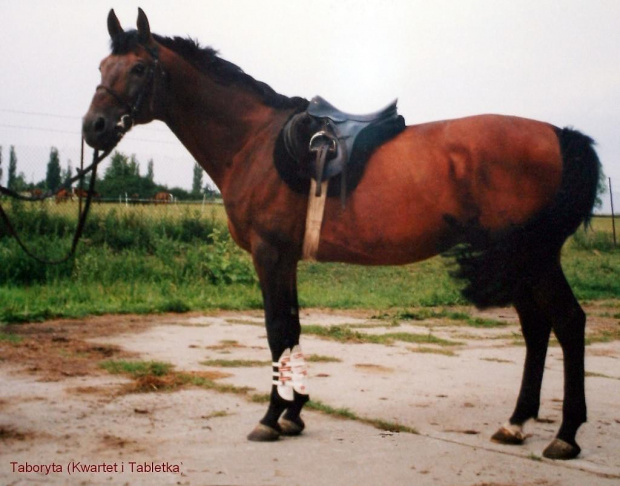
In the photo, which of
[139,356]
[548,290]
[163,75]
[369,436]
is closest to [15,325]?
[139,356]

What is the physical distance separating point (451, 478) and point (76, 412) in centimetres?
238

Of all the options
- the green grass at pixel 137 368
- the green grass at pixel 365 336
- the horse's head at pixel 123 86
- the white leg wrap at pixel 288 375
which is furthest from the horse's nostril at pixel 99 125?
the green grass at pixel 365 336

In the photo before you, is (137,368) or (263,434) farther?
(137,368)

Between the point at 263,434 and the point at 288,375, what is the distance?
39 centimetres

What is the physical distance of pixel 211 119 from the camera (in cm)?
468

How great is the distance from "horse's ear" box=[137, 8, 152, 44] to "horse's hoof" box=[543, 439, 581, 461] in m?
3.27

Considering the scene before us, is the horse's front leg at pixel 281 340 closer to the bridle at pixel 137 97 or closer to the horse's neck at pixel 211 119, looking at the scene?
the horse's neck at pixel 211 119

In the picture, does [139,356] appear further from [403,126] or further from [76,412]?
[403,126]

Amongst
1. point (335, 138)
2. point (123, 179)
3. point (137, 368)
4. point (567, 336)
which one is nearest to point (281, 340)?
point (335, 138)

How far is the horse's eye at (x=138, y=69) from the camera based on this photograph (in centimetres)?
448

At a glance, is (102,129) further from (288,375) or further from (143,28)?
(288,375)

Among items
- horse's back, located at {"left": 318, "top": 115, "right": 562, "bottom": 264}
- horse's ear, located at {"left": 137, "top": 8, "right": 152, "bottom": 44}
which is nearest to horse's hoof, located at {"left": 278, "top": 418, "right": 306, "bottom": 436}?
horse's back, located at {"left": 318, "top": 115, "right": 562, "bottom": 264}

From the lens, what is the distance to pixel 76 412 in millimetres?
4570

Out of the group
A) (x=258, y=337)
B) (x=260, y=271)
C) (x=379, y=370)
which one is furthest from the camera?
(x=258, y=337)
